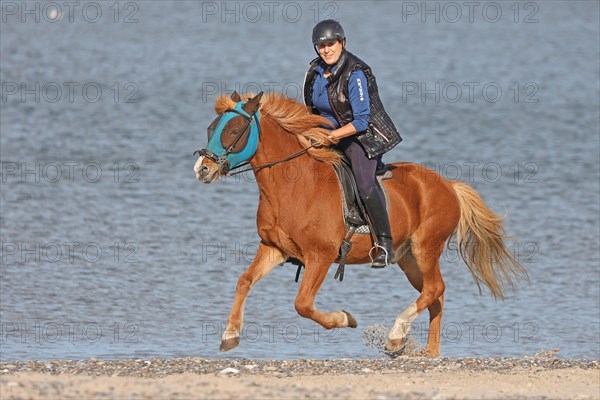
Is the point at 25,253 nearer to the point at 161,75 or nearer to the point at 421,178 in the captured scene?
the point at 421,178

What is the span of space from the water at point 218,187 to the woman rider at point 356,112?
6.57 ft

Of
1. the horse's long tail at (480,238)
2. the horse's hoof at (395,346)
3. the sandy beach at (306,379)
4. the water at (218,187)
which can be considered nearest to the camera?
the sandy beach at (306,379)

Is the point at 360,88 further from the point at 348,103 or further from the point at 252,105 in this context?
the point at 252,105

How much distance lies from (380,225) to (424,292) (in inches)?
38.5

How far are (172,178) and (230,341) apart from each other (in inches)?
478

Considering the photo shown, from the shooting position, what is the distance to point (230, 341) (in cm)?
980

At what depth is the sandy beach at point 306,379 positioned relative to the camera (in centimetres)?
809

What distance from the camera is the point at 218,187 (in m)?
20.8

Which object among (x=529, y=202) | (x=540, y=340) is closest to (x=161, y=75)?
(x=529, y=202)

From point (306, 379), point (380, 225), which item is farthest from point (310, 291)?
point (306, 379)

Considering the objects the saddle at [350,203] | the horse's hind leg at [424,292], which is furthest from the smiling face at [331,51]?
the horse's hind leg at [424,292]

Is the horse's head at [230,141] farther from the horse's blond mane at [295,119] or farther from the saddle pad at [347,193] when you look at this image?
the saddle pad at [347,193]

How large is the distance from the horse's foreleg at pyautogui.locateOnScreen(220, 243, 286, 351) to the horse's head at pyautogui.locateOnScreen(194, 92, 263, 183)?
855mm

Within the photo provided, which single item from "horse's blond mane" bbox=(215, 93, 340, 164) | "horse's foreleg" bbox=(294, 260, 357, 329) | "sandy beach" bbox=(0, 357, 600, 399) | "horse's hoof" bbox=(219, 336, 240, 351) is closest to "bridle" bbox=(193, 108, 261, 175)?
"horse's blond mane" bbox=(215, 93, 340, 164)
